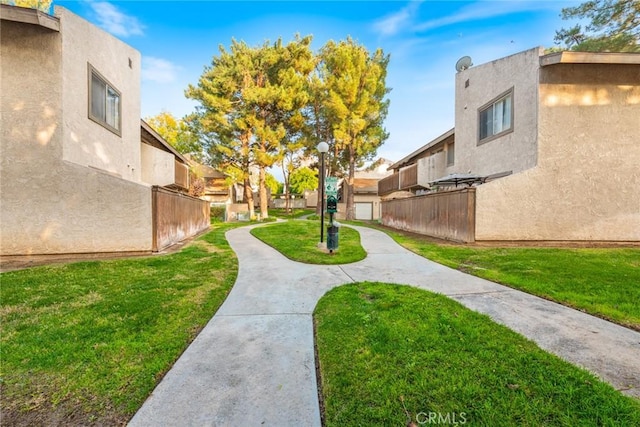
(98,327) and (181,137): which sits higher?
(181,137)

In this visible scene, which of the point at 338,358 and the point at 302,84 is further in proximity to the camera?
the point at 302,84

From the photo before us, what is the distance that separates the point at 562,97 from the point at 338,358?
11.2 m

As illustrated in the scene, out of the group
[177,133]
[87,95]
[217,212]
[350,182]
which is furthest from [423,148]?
[177,133]

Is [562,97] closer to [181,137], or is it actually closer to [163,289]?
[163,289]

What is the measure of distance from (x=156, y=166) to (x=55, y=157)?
6.44 meters

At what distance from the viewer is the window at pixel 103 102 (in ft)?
26.1

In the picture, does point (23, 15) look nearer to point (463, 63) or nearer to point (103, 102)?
point (103, 102)

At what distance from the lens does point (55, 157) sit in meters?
6.71

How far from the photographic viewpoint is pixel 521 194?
29.0 ft

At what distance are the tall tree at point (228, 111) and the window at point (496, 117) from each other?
1496cm

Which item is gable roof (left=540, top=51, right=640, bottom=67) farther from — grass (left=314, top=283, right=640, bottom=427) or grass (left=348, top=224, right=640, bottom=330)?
grass (left=314, top=283, right=640, bottom=427)

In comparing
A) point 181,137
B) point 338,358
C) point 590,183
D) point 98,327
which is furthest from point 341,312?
point 181,137

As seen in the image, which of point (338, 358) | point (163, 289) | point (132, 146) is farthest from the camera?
point (132, 146)

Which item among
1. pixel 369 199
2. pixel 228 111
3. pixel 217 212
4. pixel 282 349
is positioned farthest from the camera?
pixel 369 199
